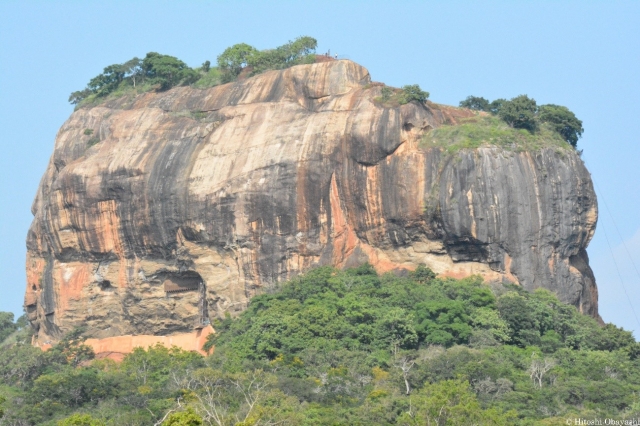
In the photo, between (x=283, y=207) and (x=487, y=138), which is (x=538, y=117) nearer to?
(x=487, y=138)

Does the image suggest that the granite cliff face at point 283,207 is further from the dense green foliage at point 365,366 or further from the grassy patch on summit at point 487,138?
the dense green foliage at point 365,366

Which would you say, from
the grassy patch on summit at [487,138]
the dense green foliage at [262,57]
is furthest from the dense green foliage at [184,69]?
the grassy patch on summit at [487,138]

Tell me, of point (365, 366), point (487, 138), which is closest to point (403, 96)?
point (487, 138)

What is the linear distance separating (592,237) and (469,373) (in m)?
10.1

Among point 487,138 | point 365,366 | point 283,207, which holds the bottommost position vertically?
point 365,366

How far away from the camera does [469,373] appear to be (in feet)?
140

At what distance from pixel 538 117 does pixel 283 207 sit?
9.52 meters

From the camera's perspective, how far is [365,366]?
45.1 meters

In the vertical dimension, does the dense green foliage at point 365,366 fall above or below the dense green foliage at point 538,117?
below

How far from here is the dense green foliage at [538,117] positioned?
2040 inches

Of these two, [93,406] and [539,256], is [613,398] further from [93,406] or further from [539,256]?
[93,406]

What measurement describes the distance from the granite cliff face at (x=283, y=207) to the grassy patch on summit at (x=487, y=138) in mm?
294

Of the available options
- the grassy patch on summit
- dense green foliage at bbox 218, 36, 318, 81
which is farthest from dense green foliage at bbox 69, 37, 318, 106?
the grassy patch on summit

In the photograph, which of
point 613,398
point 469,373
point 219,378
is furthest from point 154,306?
point 613,398
